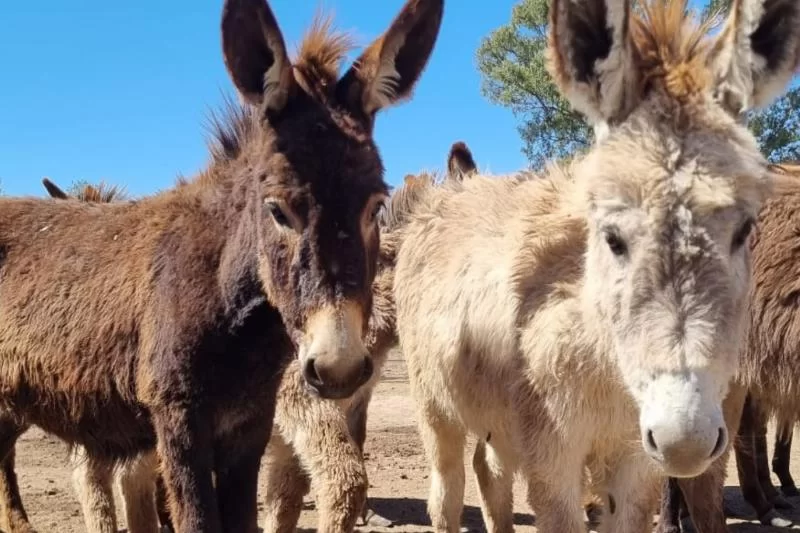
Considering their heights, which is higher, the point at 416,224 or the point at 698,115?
the point at 416,224

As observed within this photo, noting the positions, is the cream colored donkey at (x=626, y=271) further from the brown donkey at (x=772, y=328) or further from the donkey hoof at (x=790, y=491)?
the donkey hoof at (x=790, y=491)

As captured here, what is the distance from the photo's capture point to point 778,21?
288cm

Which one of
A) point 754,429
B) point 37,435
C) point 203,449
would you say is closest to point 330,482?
point 203,449

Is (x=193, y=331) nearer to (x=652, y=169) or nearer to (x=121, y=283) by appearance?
(x=121, y=283)

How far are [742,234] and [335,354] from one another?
1.35 m

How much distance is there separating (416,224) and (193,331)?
244 cm

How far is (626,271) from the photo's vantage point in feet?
8.83

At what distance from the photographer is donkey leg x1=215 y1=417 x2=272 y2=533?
12.3 feet

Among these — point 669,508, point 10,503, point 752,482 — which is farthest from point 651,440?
point 10,503

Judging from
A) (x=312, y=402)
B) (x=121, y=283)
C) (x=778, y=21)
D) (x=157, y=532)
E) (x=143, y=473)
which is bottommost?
(x=157, y=532)

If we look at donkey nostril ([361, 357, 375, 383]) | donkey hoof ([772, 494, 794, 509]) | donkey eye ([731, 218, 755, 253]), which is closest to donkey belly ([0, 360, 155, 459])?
donkey nostril ([361, 357, 375, 383])

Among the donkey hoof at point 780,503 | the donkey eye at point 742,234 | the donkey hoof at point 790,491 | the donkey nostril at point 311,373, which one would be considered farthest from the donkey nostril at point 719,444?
the donkey hoof at point 790,491

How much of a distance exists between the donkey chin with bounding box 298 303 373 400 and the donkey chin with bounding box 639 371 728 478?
929 mm

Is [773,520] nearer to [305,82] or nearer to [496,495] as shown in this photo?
[496,495]
